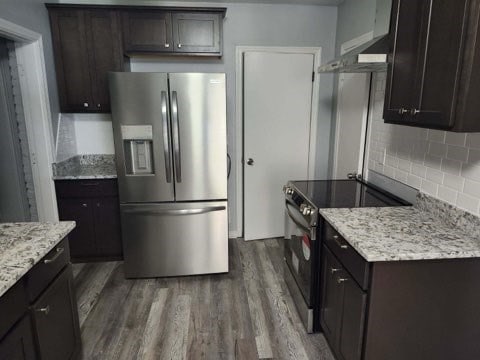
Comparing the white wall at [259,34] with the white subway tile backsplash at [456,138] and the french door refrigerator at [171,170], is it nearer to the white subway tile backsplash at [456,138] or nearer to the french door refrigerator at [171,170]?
the french door refrigerator at [171,170]

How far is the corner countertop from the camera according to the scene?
54.9 inches

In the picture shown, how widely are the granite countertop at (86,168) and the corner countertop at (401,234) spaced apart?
85.3 inches

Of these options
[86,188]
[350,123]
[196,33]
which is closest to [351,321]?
[350,123]

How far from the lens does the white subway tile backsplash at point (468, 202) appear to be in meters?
1.58

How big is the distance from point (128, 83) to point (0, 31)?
3.13ft

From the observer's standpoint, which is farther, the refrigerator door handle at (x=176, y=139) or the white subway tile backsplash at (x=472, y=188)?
the refrigerator door handle at (x=176, y=139)

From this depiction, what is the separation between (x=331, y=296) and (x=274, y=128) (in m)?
2.04

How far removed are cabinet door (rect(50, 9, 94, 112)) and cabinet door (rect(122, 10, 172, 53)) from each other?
400mm

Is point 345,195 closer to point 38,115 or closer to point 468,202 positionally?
point 468,202

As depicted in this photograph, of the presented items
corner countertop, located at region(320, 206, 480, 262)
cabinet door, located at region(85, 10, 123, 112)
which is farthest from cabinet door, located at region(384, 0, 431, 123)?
cabinet door, located at region(85, 10, 123, 112)

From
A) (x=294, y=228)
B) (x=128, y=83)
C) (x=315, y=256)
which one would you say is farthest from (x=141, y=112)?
(x=315, y=256)

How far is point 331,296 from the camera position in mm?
1903

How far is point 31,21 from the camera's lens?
2670 millimetres

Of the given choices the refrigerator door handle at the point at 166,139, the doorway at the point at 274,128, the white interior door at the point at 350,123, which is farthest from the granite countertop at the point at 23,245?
the white interior door at the point at 350,123
